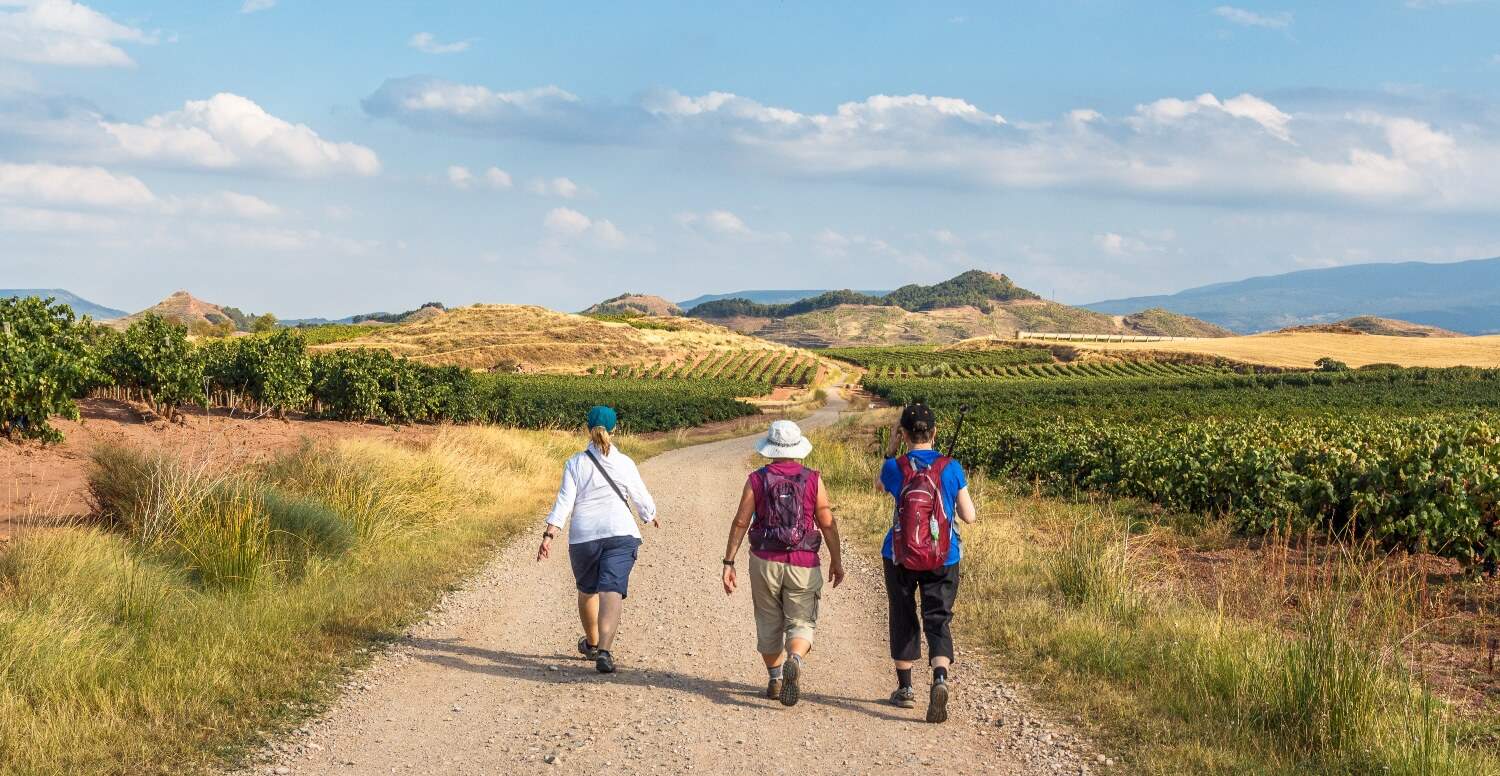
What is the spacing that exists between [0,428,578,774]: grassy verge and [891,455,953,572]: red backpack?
3967 millimetres

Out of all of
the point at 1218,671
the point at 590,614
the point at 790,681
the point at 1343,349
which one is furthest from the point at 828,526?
the point at 1343,349

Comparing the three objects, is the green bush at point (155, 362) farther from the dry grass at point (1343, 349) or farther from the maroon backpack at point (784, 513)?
the dry grass at point (1343, 349)

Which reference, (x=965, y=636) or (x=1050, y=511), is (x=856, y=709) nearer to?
(x=965, y=636)

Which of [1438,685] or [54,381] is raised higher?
[54,381]

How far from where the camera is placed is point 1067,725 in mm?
6820

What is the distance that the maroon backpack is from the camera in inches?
283

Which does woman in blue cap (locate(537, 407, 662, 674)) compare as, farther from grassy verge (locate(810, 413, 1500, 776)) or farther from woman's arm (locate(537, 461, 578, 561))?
grassy verge (locate(810, 413, 1500, 776))

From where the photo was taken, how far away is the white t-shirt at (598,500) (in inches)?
322

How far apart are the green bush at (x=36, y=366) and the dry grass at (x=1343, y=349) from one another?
99.8m

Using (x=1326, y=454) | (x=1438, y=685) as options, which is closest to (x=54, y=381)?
(x=1438, y=685)

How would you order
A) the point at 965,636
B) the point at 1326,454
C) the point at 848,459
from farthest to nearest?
the point at 848,459
the point at 1326,454
the point at 965,636

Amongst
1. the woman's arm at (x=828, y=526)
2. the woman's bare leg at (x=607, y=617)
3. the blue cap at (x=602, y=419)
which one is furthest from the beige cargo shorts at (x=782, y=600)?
the blue cap at (x=602, y=419)

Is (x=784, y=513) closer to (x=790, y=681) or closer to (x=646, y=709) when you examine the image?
(x=790, y=681)

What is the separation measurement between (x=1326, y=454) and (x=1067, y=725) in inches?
410
